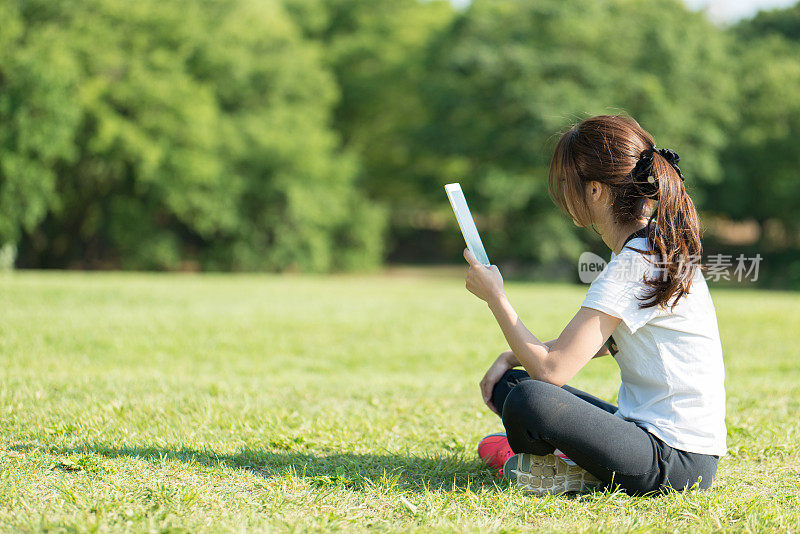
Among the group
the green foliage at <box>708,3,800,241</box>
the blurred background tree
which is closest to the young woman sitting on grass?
the blurred background tree

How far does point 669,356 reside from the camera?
276 cm

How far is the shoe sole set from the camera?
3.00m

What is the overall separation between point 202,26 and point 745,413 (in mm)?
26379

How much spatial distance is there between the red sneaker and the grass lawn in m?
0.08

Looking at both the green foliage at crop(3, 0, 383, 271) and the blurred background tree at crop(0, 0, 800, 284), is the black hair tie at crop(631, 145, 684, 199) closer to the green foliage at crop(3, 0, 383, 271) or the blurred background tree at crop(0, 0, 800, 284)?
the green foliage at crop(3, 0, 383, 271)

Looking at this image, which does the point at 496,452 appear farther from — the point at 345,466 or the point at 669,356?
the point at 669,356

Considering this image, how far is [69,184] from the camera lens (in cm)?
2606

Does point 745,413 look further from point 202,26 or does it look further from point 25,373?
point 202,26

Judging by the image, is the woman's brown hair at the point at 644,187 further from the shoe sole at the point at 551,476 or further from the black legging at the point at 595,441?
the shoe sole at the point at 551,476

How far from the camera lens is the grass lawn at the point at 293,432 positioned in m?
2.78

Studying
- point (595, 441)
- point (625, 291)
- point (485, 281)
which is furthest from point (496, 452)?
point (625, 291)

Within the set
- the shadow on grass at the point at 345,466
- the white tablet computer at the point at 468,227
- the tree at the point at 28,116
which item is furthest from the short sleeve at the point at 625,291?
the tree at the point at 28,116

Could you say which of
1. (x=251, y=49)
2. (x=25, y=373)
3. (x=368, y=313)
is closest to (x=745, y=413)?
(x=25, y=373)

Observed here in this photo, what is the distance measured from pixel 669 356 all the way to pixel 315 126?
29910 mm
